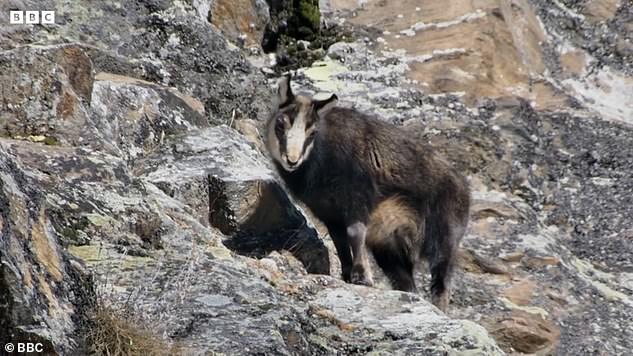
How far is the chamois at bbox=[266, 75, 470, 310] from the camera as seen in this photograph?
10.6 m

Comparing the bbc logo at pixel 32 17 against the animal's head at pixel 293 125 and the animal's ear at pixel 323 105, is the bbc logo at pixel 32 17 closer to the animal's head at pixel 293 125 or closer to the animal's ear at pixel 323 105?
the animal's head at pixel 293 125

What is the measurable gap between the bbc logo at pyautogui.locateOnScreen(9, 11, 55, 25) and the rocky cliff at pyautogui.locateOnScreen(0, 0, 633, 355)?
132 mm

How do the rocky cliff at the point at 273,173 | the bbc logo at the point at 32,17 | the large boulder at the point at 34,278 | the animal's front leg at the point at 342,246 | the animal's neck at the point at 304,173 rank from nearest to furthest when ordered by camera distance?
the large boulder at the point at 34,278 → the rocky cliff at the point at 273,173 → the animal's neck at the point at 304,173 → the animal's front leg at the point at 342,246 → the bbc logo at the point at 32,17

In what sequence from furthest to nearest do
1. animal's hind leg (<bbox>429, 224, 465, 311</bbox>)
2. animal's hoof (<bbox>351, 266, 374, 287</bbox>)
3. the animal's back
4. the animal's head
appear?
animal's hind leg (<bbox>429, 224, 465, 311</bbox>) < the animal's back < the animal's head < animal's hoof (<bbox>351, 266, 374, 287</bbox>)

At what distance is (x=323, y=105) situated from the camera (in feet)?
35.7

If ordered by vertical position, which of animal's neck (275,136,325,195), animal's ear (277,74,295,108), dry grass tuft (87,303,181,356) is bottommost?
animal's neck (275,136,325,195)

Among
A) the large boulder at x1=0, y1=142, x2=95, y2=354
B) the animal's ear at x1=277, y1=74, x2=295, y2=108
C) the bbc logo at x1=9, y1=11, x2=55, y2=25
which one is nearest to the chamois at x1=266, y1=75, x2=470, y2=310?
the animal's ear at x1=277, y1=74, x2=295, y2=108

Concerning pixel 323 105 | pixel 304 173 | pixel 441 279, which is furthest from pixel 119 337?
pixel 441 279

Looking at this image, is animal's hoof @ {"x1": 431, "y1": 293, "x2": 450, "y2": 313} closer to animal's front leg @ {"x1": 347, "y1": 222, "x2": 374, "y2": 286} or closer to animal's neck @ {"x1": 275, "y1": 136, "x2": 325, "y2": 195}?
animal's front leg @ {"x1": 347, "y1": 222, "x2": 374, "y2": 286}

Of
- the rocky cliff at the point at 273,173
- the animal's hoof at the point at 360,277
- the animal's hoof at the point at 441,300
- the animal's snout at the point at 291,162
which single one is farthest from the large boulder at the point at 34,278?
the animal's hoof at the point at 441,300

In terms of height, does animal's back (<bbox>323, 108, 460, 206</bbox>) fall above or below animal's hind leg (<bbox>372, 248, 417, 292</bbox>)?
above

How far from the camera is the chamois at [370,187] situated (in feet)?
34.9

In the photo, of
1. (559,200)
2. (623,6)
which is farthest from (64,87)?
(623,6)

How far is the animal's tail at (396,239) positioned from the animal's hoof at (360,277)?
0.88m
